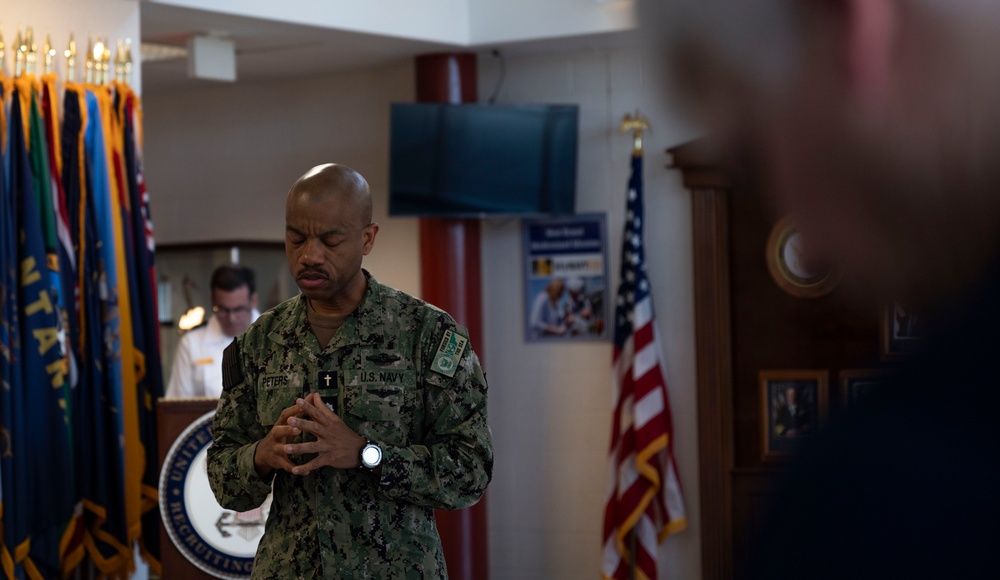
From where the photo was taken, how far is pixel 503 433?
234 inches

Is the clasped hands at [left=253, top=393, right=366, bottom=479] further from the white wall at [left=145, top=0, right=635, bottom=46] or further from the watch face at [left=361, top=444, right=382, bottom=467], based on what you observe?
the white wall at [left=145, top=0, right=635, bottom=46]

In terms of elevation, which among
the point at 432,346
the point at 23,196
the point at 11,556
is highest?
the point at 23,196

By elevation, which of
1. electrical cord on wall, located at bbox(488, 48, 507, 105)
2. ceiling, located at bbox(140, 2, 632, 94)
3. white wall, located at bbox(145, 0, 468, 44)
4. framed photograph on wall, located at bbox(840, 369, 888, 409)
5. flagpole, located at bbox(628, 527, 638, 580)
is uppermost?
white wall, located at bbox(145, 0, 468, 44)

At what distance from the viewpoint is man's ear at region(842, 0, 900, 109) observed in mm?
574

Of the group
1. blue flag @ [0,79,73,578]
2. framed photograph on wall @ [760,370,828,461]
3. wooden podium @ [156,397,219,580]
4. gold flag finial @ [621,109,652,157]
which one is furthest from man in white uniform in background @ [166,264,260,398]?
framed photograph on wall @ [760,370,828,461]

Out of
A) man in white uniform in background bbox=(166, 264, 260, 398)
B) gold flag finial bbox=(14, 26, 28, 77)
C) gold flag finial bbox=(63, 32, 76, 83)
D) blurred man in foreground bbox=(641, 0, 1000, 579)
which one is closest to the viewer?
blurred man in foreground bbox=(641, 0, 1000, 579)

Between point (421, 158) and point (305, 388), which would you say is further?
point (421, 158)

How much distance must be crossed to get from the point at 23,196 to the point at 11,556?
1188mm

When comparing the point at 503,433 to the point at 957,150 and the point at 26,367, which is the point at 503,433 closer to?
the point at 26,367

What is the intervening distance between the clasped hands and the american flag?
337 cm

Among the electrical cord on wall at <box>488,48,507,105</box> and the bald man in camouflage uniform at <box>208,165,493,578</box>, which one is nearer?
the bald man in camouflage uniform at <box>208,165,493,578</box>

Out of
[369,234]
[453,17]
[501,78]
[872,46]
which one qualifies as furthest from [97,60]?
[872,46]

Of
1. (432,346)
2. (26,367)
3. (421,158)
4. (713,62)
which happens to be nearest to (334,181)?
(432,346)

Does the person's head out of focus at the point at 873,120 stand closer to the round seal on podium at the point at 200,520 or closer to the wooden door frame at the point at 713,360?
the round seal on podium at the point at 200,520
